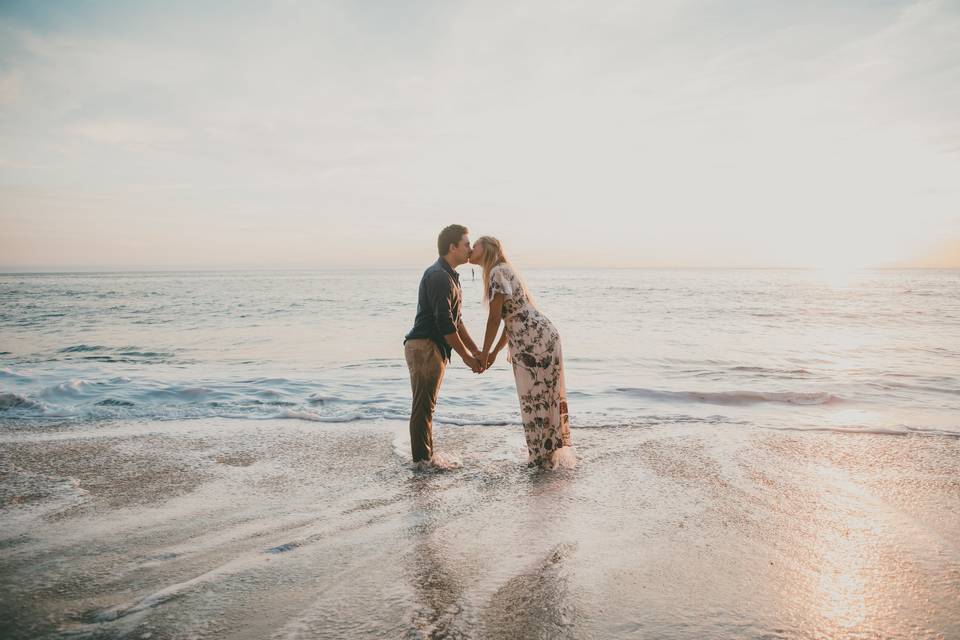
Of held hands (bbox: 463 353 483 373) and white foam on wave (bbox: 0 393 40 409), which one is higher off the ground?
held hands (bbox: 463 353 483 373)

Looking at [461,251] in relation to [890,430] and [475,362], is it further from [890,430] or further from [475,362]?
[890,430]

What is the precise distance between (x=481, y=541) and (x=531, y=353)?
199cm

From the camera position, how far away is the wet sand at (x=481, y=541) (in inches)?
103

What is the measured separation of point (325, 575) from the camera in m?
3.06

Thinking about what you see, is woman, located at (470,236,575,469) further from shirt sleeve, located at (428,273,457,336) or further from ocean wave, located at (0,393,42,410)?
ocean wave, located at (0,393,42,410)

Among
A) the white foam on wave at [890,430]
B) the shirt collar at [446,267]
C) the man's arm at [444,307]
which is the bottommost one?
the white foam on wave at [890,430]

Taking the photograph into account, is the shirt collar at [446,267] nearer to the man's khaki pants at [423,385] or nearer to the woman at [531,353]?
the woman at [531,353]

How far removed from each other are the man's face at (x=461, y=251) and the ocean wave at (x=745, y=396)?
518cm

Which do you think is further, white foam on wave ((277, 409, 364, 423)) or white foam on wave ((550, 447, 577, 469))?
white foam on wave ((277, 409, 364, 423))

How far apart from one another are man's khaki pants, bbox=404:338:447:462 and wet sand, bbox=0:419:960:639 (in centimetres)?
37

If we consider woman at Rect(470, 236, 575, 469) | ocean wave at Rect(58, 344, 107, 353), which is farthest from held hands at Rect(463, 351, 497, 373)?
ocean wave at Rect(58, 344, 107, 353)

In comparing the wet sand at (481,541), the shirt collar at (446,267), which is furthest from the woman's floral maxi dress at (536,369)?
the shirt collar at (446,267)

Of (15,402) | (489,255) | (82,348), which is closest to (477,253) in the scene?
(489,255)

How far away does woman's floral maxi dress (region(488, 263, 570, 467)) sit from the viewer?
5020mm
